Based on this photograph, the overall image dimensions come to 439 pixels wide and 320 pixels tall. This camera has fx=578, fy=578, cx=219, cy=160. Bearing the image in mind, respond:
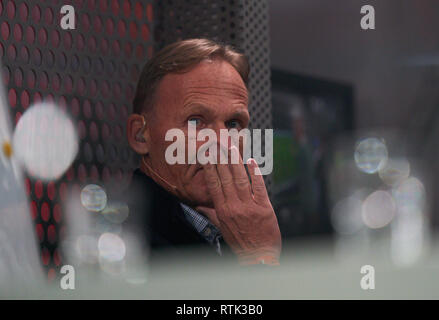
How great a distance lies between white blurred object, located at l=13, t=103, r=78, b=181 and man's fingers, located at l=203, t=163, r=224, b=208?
655 millimetres

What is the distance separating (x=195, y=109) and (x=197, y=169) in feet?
0.75

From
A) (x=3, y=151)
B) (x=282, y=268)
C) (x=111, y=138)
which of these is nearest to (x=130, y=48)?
(x=111, y=138)

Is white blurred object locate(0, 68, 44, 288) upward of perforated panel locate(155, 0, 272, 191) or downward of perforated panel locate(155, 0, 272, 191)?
downward

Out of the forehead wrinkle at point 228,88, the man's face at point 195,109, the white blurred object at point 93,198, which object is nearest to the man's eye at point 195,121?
the man's face at point 195,109

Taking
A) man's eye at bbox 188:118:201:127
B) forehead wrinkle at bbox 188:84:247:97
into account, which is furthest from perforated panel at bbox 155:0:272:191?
man's eye at bbox 188:118:201:127

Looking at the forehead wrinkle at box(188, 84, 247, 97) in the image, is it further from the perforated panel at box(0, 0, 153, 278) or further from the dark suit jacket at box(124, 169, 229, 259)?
the perforated panel at box(0, 0, 153, 278)

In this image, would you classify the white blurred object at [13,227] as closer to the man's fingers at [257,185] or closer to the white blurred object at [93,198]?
the white blurred object at [93,198]

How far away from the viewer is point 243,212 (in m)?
2.09

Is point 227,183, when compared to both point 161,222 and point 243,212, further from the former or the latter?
point 161,222

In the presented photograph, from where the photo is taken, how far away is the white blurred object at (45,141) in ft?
7.28

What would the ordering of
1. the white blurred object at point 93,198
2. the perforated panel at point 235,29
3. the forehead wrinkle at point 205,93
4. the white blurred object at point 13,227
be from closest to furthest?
the white blurred object at point 13,227
the forehead wrinkle at point 205,93
the white blurred object at point 93,198
the perforated panel at point 235,29

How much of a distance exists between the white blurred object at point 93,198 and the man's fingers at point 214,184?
50cm

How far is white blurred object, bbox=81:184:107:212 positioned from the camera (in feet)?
7.68

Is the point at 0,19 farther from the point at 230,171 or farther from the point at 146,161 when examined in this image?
the point at 230,171
